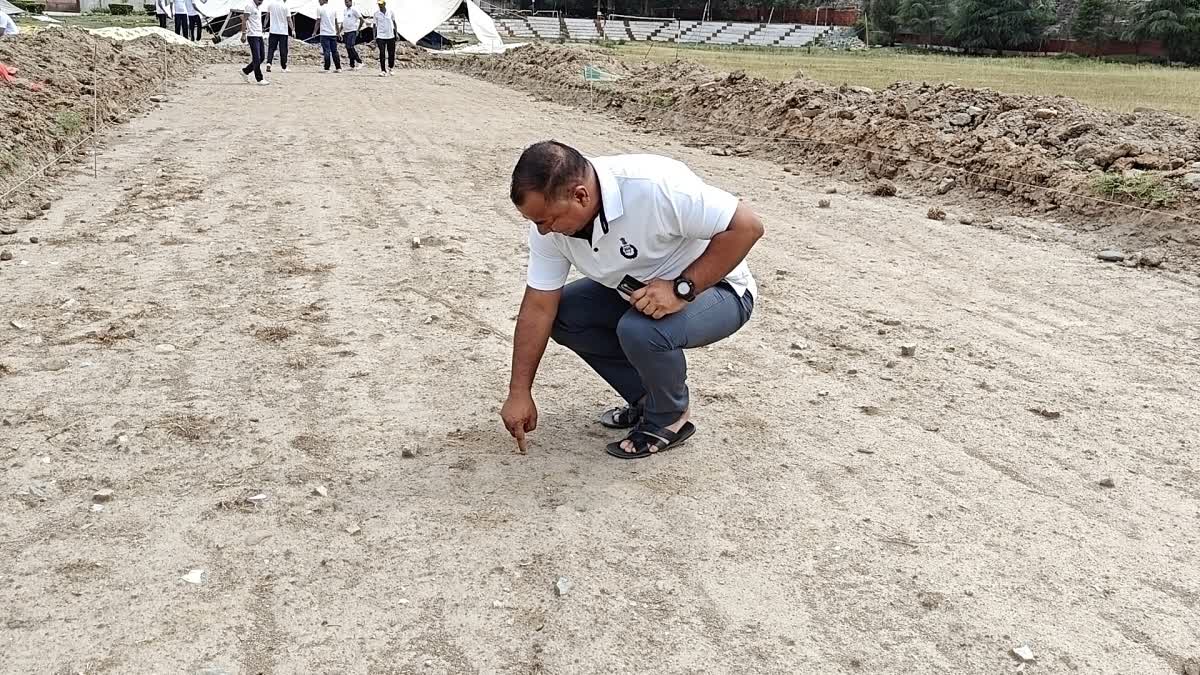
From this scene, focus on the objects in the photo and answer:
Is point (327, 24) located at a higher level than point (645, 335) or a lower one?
higher

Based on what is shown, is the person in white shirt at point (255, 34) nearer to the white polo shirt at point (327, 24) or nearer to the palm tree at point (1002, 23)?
the white polo shirt at point (327, 24)

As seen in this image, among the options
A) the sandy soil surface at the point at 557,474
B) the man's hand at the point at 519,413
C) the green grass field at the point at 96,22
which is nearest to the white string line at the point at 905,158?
the sandy soil surface at the point at 557,474

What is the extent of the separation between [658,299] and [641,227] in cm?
26

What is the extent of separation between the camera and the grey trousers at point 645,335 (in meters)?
3.49

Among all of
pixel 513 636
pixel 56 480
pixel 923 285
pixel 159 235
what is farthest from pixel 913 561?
pixel 159 235

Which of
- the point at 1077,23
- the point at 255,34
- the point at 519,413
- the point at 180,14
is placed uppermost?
the point at 1077,23

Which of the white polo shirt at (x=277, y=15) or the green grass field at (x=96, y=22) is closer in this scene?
the white polo shirt at (x=277, y=15)

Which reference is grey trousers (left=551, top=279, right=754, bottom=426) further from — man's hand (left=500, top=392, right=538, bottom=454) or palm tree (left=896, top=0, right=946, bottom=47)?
palm tree (left=896, top=0, right=946, bottom=47)

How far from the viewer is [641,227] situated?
3.33 m

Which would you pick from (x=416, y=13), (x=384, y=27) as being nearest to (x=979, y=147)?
(x=384, y=27)

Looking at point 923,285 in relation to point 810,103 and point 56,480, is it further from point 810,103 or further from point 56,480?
point 810,103

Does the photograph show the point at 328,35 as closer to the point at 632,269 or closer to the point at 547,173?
the point at 632,269

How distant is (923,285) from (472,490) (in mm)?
3767

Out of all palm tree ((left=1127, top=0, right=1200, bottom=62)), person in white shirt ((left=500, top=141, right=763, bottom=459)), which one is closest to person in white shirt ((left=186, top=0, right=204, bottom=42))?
person in white shirt ((left=500, top=141, right=763, bottom=459))
